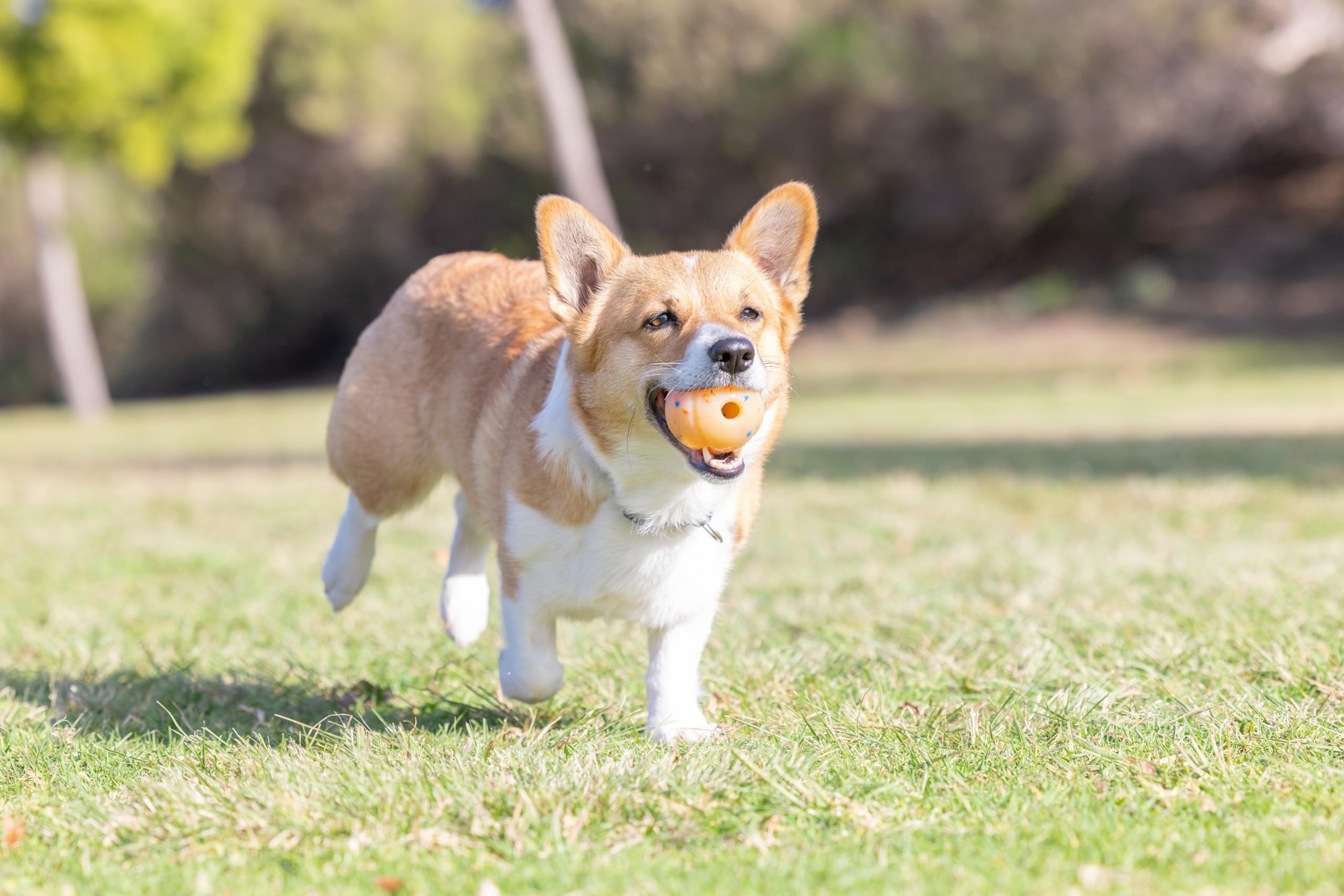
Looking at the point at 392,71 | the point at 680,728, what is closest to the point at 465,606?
the point at 680,728

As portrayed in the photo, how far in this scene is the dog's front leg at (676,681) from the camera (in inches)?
132

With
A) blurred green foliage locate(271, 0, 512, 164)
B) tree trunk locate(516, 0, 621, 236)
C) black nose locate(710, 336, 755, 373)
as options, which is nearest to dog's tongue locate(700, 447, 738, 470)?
black nose locate(710, 336, 755, 373)

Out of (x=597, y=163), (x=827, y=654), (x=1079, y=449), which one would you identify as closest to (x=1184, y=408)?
(x=1079, y=449)

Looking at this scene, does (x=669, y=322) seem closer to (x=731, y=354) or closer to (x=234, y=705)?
(x=731, y=354)

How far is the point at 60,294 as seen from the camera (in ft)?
66.3

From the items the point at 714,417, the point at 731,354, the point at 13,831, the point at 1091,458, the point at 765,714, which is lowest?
the point at 1091,458

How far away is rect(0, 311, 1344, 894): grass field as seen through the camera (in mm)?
2527

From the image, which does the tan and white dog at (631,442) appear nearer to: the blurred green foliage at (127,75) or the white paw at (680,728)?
the white paw at (680,728)

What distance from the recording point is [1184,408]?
1310 cm

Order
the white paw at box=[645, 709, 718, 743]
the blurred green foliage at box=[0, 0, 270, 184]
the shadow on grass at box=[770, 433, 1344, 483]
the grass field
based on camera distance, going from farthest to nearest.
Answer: the blurred green foliage at box=[0, 0, 270, 184] < the shadow on grass at box=[770, 433, 1344, 483] < the white paw at box=[645, 709, 718, 743] < the grass field

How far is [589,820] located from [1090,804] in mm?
1047

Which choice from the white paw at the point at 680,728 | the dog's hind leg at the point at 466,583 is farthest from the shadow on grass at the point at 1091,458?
the white paw at the point at 680,728

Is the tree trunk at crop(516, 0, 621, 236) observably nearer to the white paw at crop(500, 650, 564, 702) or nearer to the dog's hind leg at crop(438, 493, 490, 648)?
the dog's hind leg at crop(438, 493, 490, 648)

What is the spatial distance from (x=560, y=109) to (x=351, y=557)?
12.7 m
